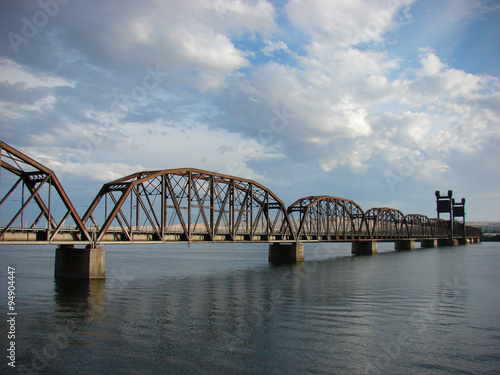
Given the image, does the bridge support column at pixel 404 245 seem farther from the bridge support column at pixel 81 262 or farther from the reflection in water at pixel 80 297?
the reflection in water at pixel 80 297

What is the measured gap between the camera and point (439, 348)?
24.6 m

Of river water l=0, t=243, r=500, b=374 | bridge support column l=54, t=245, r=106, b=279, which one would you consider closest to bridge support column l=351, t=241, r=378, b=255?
river water l=0, t=243, r=500, b=374

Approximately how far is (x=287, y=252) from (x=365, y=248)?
2263 inches

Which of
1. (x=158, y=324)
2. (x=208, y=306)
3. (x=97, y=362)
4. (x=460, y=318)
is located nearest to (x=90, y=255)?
(x=208, y=306)

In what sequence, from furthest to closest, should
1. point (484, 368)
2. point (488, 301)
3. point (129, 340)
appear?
point (488, 301) → point (129, 340) → point (484, 368)

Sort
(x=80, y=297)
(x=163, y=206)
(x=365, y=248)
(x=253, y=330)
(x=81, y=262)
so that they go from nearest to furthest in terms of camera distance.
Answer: (x=253, y=330) → (x=80, y=297) → (x=81, y=262) → (x=163, y=206) → (x=365, y=248)

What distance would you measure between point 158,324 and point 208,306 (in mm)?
8014

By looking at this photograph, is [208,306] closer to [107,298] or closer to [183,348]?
[107,298]

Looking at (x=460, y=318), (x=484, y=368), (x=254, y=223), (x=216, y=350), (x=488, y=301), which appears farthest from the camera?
(x=254, y=223)

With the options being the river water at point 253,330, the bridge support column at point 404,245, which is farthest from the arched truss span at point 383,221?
the river water at point 253,330

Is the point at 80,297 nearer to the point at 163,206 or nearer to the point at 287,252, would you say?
the point at 163,206

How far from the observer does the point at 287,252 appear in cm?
9750

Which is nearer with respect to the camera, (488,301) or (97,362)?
(97,362)

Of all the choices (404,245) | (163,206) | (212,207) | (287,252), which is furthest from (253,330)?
(404,245)
